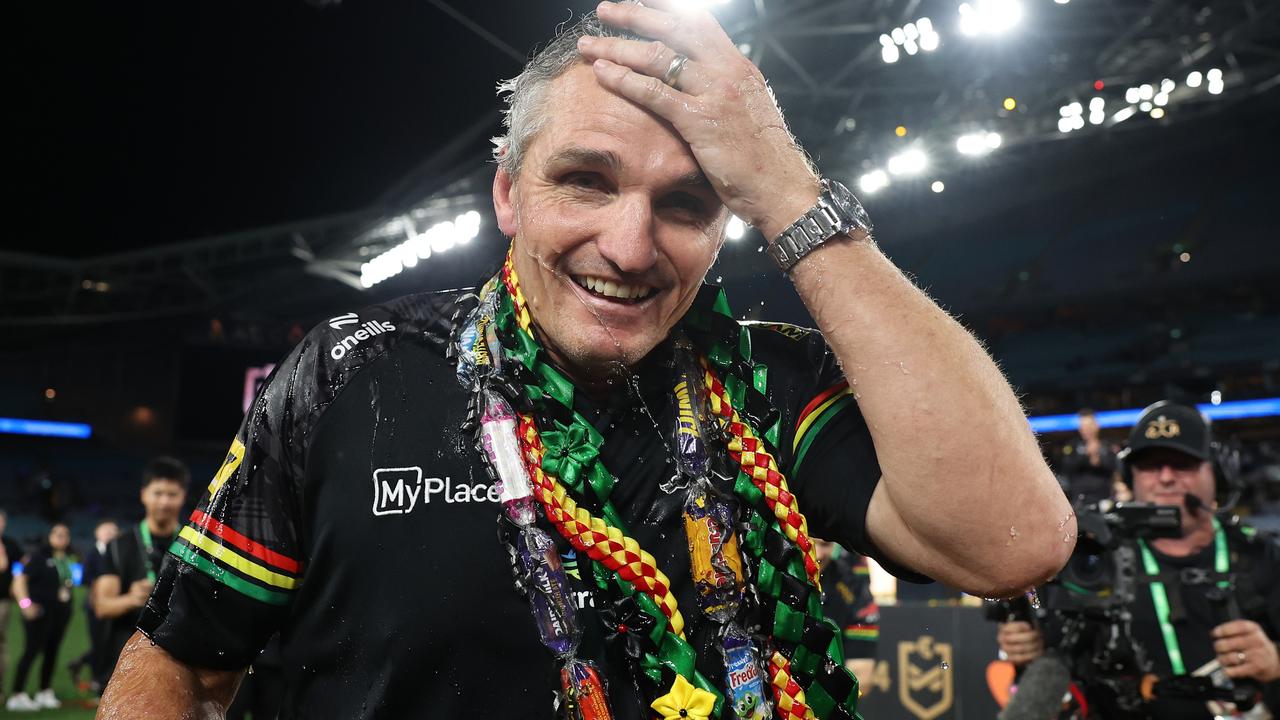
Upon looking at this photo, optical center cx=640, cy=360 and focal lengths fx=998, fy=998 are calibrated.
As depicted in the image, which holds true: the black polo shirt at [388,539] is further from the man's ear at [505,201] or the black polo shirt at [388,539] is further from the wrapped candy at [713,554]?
the man's ear at [505,201]

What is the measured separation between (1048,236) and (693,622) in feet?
83.4

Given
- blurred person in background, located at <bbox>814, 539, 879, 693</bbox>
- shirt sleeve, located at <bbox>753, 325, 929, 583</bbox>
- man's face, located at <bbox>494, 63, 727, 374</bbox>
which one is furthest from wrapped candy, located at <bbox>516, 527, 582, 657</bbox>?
blurred person in background, located at <bbox>814, 539, 879, 693</bbox>

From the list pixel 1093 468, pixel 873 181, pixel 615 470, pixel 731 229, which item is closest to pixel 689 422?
pixel 615 470

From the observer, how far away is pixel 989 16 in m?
10.3

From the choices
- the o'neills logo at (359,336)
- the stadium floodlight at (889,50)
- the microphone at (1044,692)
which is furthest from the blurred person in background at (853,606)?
the stadium floodlight at (889,50)

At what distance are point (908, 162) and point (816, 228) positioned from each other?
41.2 feet

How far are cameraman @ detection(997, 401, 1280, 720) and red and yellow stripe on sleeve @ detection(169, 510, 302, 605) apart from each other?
3.79m

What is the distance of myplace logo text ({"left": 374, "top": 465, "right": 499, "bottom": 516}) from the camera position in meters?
1.56

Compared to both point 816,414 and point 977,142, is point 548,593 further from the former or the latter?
point 977,142

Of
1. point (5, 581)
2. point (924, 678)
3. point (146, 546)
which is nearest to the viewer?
point (146, 546)

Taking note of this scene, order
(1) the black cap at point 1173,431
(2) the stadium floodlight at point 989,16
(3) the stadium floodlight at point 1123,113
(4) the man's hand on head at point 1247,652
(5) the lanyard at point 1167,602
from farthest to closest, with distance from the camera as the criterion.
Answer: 1. (3) the stadium floodlight at point 1123,113
2. (2) the stadium floodlight at point 989,16
3. (1) the black cap at point 1173,431
4. (5) the lanyard at point 1167,602
5. (4) the man's hand on head at point 1247,652

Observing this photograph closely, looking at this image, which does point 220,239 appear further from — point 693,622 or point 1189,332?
point 1189,332

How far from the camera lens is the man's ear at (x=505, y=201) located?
184 cm

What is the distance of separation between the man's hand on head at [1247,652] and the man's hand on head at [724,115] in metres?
3.56
